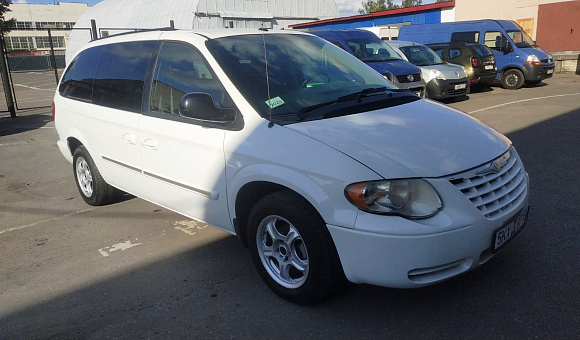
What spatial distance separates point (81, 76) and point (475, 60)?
41.0 feet

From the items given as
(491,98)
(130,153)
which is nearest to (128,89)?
(130,153)

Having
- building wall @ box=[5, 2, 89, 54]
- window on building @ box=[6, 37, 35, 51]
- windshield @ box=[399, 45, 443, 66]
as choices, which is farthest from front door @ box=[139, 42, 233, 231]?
window on building @ box=[6, 37, 35, 51]

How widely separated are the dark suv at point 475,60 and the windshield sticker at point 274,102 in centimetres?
1263

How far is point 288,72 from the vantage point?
12.3 ft

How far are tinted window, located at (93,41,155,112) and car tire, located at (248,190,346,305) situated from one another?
1790 millimetres

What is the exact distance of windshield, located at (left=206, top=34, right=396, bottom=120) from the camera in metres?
3.47

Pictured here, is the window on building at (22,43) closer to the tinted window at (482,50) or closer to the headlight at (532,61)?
the tinted window at (482,50)

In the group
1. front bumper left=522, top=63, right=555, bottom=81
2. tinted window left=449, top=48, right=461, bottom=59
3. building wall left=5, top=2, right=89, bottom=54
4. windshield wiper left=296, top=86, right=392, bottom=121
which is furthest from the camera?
building wall left=5, top=2, right=89, bottom=54

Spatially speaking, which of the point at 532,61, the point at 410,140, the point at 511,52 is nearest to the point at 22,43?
the point at 511,52

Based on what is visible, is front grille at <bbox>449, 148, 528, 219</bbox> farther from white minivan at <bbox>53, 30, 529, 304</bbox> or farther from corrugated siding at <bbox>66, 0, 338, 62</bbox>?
corrugated siding at <bbox>66, 0, 338, 62</bbox>

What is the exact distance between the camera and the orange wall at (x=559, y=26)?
78.6ft

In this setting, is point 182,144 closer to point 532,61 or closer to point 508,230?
point 508,230

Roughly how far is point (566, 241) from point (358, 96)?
206 centimetres

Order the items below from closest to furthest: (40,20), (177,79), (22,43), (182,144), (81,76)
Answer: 1. (182,144)
2. (177,79)
3. (81,76)
4. (22,43)
5. (40,20)
